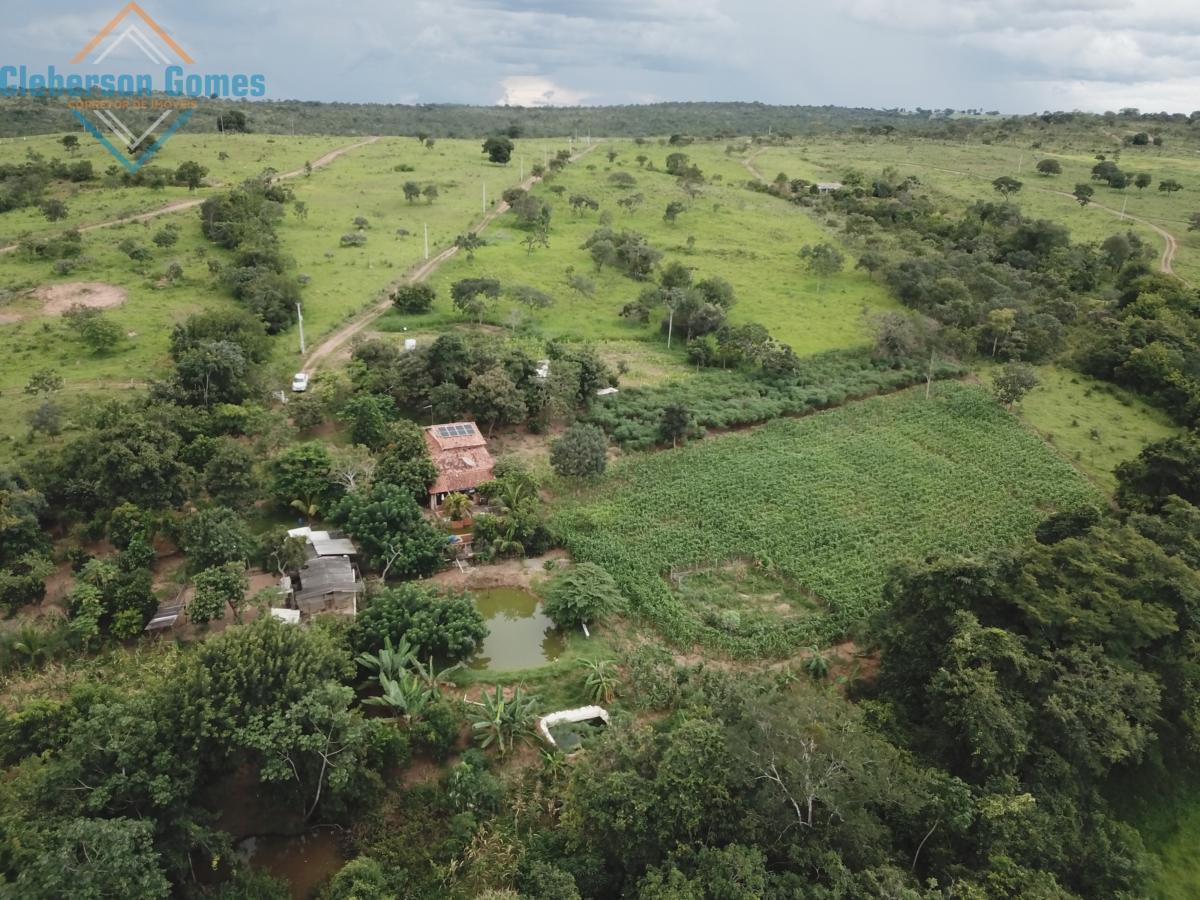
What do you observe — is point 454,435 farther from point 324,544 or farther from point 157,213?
point 157,213

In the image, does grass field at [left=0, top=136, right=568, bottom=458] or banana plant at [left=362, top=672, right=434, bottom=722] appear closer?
banana plant at [left=362, top=672, right=434, bottom=722]

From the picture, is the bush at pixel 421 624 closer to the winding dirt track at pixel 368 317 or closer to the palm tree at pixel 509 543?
the palm tree at pixel 509 543

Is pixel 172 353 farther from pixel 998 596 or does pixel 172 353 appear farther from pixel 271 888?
pixel 998 596

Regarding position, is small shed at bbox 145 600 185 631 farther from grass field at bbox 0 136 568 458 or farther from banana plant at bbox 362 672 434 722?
grass field at bbox 0 136 568 458

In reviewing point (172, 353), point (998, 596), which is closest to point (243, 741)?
point (998, 596)

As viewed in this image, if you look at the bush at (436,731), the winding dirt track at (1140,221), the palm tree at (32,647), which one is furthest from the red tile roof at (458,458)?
the winding dirt track at (1140,221)

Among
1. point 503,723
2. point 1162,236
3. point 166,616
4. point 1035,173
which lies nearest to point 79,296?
point 166,616

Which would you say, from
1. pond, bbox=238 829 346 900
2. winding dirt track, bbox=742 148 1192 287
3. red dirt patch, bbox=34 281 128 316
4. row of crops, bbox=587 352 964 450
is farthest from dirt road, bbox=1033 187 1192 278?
red dirt patch, bbox=34 281 128 316
